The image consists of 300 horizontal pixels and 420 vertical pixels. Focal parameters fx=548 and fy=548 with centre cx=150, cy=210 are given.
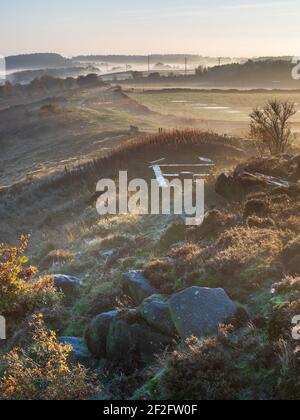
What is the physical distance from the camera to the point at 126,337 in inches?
352

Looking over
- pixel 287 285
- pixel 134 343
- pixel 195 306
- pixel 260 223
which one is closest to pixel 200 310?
pixel 195 306

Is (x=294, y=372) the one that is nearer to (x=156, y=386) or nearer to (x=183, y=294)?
(x=156, y=386)

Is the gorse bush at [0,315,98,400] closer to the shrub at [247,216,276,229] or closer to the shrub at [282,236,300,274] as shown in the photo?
the shrub at [282,236,300,274]

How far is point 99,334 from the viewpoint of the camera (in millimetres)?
9359

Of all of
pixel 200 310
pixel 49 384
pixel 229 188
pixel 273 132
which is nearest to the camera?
pixel 49 384

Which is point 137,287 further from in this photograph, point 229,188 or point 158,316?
point 229,188

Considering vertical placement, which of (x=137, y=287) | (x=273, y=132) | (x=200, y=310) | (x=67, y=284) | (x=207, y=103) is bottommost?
(x=67, y=284)

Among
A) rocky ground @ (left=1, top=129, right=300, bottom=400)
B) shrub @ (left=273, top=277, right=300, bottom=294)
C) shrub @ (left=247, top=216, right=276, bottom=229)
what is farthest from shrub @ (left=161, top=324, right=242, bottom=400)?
shrub @ (left=247, top=216, right=276, bottom=229)

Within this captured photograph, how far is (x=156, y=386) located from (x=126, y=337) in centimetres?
166

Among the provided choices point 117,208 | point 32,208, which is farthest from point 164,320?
point 32,208

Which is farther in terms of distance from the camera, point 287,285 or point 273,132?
point 273,132

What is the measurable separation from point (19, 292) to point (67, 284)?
46.8 inches

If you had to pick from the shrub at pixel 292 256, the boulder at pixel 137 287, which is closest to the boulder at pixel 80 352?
the boulder at pixel 137 287

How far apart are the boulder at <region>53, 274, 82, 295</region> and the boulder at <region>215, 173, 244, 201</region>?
5.83 meters
